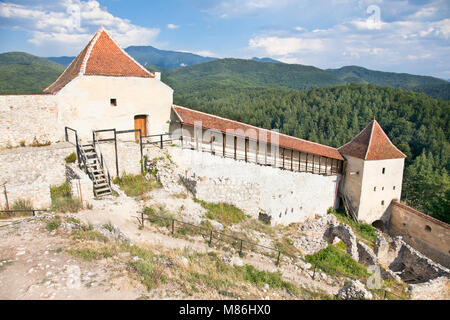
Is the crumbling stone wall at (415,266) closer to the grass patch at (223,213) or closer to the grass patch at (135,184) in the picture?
the grass patch at (223,213)

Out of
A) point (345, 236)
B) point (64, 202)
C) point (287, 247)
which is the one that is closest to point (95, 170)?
point (64, 202)

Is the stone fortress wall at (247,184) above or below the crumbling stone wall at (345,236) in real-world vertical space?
above

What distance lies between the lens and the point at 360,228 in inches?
856

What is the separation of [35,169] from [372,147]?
22.5 m

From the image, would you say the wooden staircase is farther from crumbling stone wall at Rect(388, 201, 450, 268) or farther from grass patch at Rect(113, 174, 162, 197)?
crumbling stone wall at Rect(388, 201, 450, 268)

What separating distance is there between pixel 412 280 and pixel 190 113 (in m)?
16.6

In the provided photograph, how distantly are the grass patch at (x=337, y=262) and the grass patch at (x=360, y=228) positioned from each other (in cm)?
613

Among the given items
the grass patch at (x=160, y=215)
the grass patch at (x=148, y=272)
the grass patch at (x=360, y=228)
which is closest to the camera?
the grass patch at (x=148, y=272)

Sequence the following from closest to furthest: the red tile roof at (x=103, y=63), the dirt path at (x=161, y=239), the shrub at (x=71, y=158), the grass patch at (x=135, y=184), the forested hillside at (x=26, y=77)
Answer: the dirt path at (x=161, y=239)
the shrub at (x=71, y=158)
the grass patch at (x=135, y=184)
the red tile roof at (x=103, y=63)
the forested hillside at (x=26, y=77)

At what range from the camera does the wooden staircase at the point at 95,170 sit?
1178 centimetres

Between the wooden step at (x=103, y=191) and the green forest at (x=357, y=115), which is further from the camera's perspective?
the green forest at (x=357, y=115)

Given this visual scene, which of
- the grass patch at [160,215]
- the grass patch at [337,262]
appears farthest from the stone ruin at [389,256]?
the grass patch at [160,215]

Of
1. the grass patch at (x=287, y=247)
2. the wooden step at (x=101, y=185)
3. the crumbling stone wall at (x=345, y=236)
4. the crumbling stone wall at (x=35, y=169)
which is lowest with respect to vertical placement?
the crumbling stone wall at (x=345, y=236)
